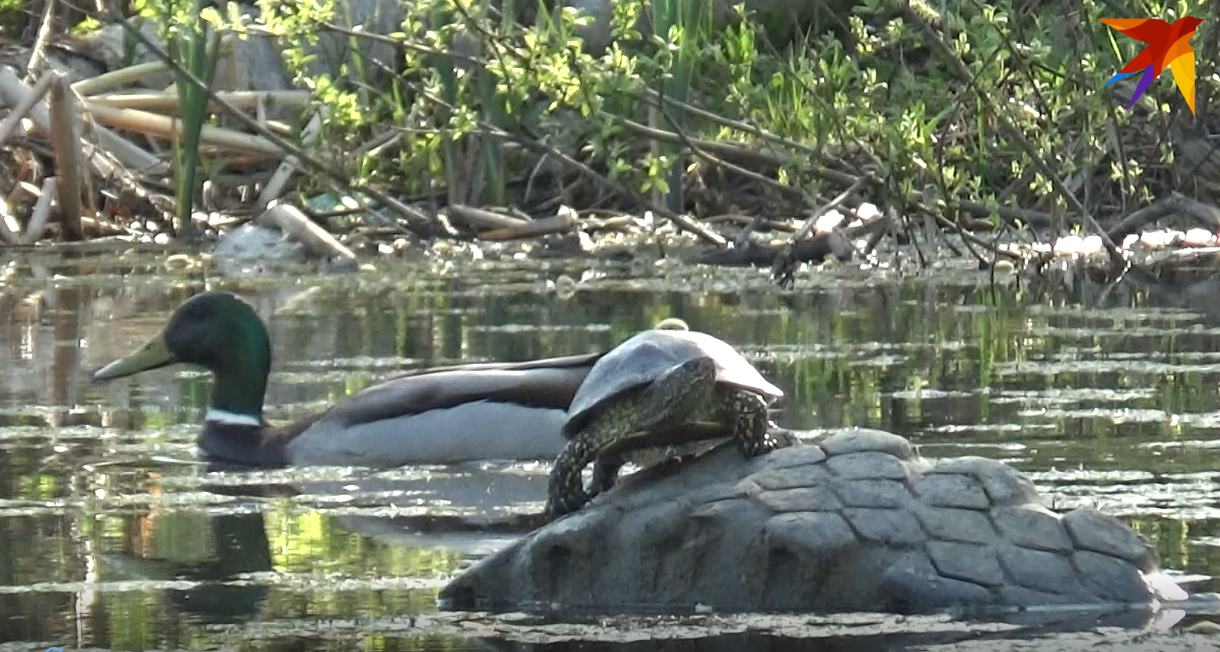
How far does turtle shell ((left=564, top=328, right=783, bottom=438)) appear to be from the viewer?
525 centimetres

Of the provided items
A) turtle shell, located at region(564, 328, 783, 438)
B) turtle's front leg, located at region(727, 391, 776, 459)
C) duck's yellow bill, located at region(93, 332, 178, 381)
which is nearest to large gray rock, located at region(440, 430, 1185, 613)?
turtle's front leg, located at region(727, 391, 776, 459)

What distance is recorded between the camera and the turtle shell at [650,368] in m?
5.25

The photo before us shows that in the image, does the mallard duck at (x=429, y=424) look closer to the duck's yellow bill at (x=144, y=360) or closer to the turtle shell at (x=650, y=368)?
the duck's yellow bill at (x=144, y=360)

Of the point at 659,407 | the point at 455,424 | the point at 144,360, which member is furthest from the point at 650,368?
the point at 144,360

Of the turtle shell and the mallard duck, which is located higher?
the turtle shell

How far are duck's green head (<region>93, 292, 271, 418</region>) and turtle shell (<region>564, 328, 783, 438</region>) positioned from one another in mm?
2828

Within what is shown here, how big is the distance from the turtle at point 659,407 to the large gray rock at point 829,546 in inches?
6.6

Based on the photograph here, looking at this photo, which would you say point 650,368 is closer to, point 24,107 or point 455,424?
point 455,424

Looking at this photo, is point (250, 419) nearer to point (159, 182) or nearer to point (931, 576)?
point (931, 576)

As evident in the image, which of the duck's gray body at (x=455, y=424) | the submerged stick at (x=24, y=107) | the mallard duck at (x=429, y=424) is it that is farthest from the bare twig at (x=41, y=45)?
the duck's gray body at (x=455, y=424)

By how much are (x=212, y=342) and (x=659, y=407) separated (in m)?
3.31

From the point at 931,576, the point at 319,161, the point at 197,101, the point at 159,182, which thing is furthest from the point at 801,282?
the point at 931,576

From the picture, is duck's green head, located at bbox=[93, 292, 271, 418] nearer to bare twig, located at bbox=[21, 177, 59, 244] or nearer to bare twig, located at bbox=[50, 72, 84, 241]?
bare twig, located at bbox=[50, 72, 84, 241]

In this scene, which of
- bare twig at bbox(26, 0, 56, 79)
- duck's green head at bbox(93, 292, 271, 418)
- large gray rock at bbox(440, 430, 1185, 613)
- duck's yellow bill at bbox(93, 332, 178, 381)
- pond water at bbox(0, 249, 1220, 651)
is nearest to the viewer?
large gray rock at bbox(440, 430, 1185, 613)
